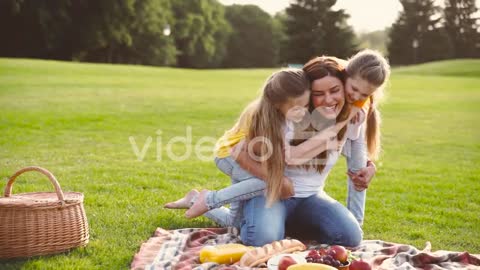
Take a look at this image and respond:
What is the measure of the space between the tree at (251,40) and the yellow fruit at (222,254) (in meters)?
59.9

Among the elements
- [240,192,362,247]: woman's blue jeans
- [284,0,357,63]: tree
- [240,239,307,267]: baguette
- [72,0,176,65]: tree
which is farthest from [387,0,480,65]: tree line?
[240,239,307,267]: baguette

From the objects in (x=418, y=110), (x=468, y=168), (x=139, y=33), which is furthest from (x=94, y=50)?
(x=468, y=168)

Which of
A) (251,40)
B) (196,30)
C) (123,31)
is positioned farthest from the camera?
(251,40)

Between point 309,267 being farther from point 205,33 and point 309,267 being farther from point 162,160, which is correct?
point 205,33

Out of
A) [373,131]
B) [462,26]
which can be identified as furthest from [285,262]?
[462,26]

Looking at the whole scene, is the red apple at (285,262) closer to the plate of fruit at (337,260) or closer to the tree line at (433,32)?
the plate of fruit at (337,260)

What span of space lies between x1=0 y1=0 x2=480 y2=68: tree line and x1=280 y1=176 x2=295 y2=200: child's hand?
31378 mm

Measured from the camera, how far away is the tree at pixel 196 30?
5247 centimetres

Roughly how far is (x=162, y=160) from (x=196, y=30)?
1867 inches

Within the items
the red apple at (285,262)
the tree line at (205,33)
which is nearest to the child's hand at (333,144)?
the red apple at (285,262)

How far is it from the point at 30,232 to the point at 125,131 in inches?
280

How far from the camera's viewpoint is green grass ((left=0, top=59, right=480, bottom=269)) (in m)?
4.55

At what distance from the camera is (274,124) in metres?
3.95

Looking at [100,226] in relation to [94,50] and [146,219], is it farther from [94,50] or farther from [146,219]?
[94,50]
